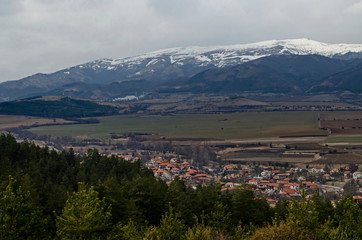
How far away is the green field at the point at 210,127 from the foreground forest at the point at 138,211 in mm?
91136

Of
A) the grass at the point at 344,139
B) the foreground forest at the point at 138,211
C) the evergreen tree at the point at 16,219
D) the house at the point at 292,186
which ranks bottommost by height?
the grass at the point at 344,139

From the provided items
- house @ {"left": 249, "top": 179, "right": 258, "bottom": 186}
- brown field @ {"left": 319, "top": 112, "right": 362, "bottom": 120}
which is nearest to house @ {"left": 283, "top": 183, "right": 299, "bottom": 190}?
house @ {"left": 249, "top": 179, "right": 258, "bottom": 186}

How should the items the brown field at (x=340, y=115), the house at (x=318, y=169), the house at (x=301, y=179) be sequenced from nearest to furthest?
the house at (x=301, y=179) → the house at (x=318, y=169) → the brown field at (x=340, y=115)

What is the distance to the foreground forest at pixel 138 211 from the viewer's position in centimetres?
2480

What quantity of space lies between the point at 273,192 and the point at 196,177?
16280mm

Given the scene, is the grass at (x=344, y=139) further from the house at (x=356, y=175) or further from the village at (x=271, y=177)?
the house at (x=356, y=175)

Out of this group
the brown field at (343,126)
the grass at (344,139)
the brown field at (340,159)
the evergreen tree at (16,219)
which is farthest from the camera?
the brown field at (343,126)

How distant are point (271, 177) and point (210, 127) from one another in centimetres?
8628

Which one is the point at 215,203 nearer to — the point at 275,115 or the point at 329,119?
the point at 329,119

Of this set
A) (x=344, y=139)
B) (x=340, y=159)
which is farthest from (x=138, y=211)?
(x=344, y=139)

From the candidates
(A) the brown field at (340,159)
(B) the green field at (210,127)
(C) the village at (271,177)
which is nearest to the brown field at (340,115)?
(B) the green field at (210,127)

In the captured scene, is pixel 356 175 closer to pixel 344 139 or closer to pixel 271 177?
pixel 271 177

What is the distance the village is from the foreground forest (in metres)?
19.0

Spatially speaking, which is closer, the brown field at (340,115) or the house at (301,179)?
the house at (301,179)
